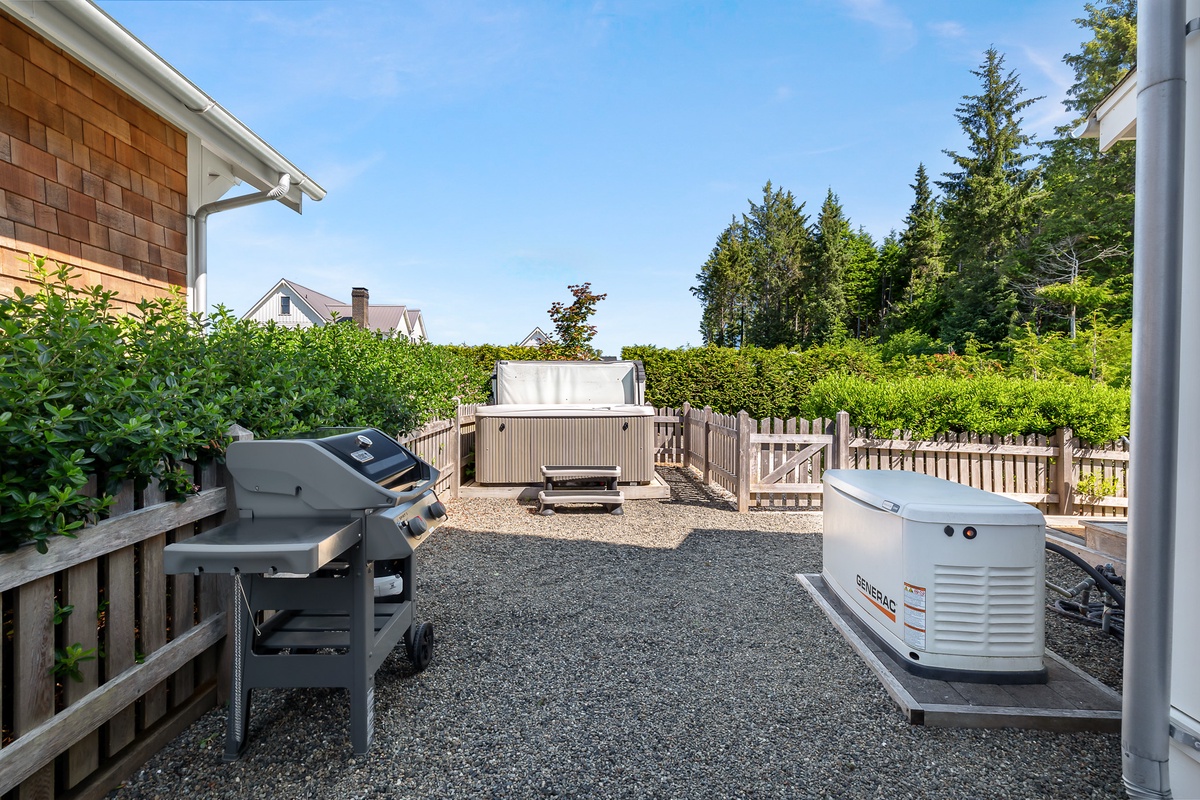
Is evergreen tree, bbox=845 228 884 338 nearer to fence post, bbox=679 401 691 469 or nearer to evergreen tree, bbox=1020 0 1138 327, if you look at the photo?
evergreen tree, bbox=1020 0 1138 327

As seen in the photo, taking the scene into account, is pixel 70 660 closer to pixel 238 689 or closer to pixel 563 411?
pixel 238 689

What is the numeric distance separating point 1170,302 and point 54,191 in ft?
19.4

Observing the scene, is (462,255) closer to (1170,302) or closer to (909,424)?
(909,424)

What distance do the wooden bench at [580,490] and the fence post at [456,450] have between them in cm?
118

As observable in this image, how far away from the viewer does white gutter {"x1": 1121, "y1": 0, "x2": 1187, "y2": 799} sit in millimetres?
1964

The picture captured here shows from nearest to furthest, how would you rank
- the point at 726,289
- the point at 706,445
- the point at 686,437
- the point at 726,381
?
the point at 706,445 → the point at 686,437 → the point at 726,381 → the point at 726,289

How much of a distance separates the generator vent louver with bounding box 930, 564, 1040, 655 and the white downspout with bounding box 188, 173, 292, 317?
585cm

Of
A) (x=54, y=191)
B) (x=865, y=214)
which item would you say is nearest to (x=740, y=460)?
(x=54, y=191)

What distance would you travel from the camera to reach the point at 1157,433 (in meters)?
1.99

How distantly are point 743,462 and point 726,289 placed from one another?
38.0m

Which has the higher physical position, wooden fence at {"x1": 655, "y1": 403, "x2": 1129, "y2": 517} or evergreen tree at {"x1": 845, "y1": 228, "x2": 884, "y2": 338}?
evergreen tree at {"x1": 845, "y1": 228, "x2": 884, "y2": 338}

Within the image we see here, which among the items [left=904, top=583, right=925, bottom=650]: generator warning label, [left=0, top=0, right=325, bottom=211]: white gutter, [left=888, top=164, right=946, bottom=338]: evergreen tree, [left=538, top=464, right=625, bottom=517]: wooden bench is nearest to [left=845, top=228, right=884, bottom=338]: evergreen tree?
[left=888, top=164, right=946, bottom=338]: evergreen tree

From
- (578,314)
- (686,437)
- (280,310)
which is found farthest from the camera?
(280,310)

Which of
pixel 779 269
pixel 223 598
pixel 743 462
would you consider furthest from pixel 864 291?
pixel 223 598
